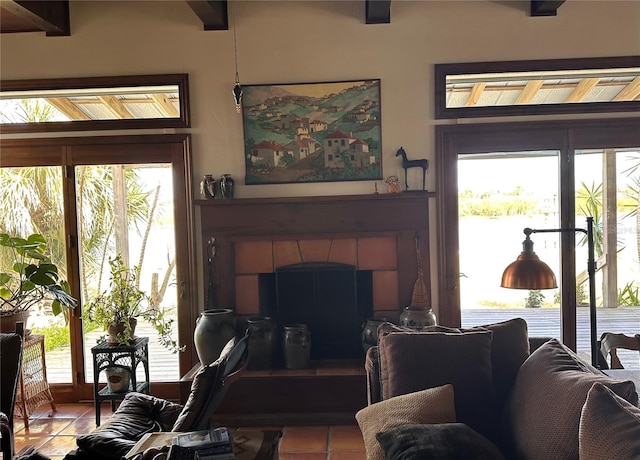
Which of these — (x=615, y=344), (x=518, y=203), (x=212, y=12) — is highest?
(x=212, y=12)

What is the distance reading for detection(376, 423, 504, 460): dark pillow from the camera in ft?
5.40

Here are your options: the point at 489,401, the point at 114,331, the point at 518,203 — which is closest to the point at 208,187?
the point at 114,331

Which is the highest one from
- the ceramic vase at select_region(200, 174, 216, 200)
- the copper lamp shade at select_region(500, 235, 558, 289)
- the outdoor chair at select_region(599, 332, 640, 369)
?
the ceramic vase at select_region(200, 174, 216, 200)

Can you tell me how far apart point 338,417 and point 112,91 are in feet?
10.2

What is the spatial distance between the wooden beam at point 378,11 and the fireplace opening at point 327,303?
1.92 m

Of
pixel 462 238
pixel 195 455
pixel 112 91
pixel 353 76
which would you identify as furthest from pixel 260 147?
pixel 195 455

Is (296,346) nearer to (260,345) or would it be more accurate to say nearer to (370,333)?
(260,345)

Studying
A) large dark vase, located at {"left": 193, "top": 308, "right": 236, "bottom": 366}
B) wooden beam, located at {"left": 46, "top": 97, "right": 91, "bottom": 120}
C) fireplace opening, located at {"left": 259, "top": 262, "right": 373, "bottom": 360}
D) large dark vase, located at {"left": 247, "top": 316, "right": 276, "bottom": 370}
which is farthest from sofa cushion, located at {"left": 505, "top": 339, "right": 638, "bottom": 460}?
wooden beam, located at {"left": 46, "top": 97, "right": 91, "bottom": 120}

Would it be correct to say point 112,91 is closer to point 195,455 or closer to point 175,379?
point 175,379

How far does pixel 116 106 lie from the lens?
395cm

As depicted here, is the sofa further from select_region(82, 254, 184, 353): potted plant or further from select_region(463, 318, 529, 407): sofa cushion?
select_region(82, 254, 184, 353): potted plant

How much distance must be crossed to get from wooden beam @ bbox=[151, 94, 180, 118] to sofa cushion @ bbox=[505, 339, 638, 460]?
3.18m

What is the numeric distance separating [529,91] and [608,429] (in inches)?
122

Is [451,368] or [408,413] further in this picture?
[451,368]
